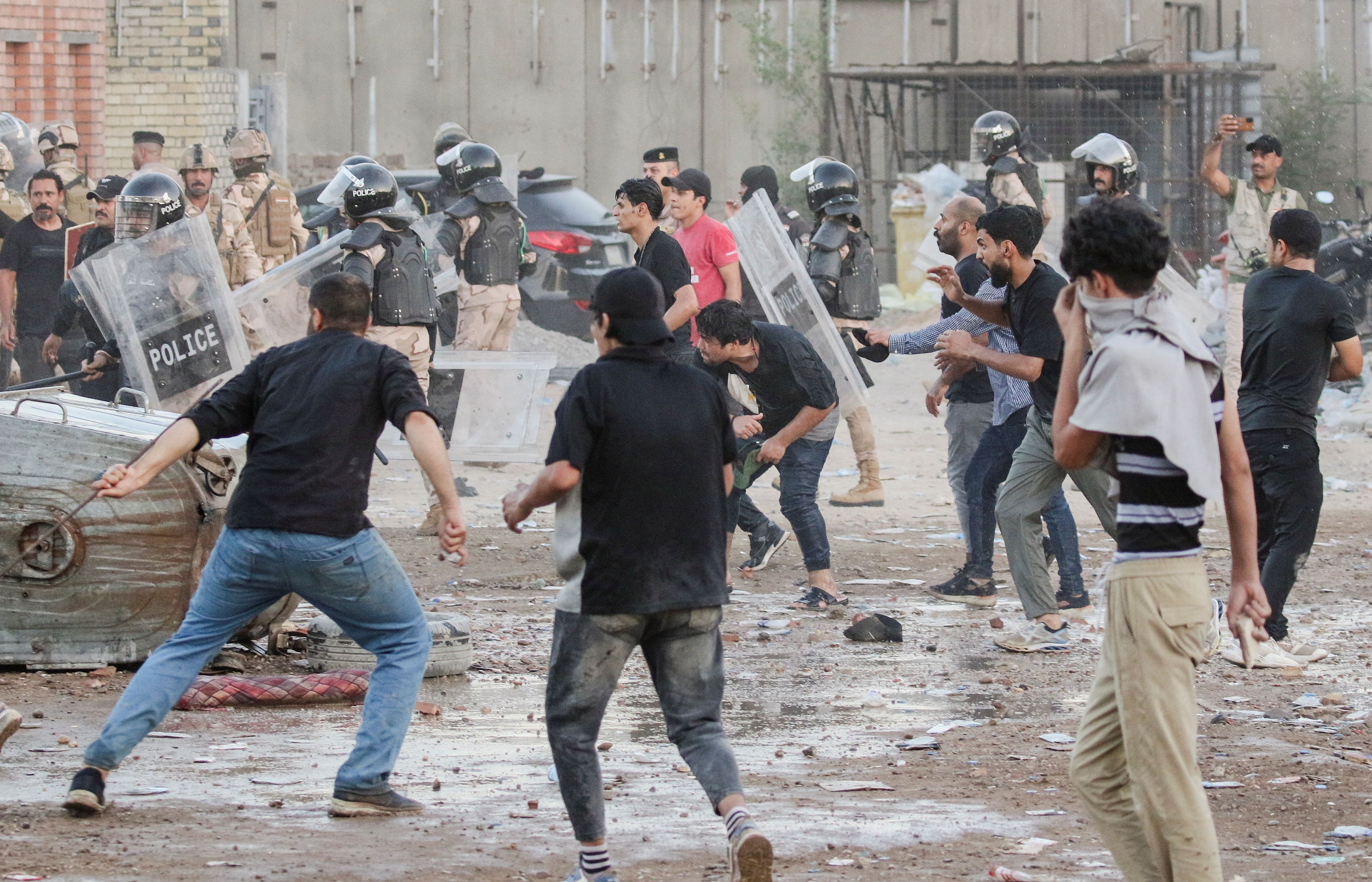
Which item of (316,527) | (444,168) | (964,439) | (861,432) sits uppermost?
(444,168)

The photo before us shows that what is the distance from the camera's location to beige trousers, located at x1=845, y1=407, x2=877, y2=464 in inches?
418

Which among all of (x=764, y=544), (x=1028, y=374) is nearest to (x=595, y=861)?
(x=1028, y=374)

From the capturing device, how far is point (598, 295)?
4.09 m

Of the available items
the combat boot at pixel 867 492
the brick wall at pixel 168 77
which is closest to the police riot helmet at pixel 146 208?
the combat boot at pixel 867 492

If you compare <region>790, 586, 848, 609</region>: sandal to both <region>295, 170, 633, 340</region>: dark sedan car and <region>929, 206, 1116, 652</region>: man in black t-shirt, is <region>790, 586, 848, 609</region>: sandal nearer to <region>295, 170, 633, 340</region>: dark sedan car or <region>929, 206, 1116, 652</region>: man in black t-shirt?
<region>929, 206, 1116, 652</region>: man in black t-shirt

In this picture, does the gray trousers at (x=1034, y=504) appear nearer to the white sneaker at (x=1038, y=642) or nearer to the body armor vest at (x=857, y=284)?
the white sneaker at (x=1038, y=642)

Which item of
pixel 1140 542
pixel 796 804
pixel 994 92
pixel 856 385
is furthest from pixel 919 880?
pixel 994 92

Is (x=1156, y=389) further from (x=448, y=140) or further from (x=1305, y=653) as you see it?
(x=448, y=140)

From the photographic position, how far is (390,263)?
363 inches

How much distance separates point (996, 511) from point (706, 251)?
2.38 meters

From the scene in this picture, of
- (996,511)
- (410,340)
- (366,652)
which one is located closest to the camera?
(366,652)

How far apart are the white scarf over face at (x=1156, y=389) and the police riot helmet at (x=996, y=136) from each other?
7.22 m

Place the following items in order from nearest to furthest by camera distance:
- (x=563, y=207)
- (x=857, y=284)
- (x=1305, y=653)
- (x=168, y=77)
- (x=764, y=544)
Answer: (x=1305, y=653), (x=764, y=544), (x=857, y=284), (x=563, y=207), (x=168, y=77)

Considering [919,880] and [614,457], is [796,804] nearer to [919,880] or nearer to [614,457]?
[919,880]
